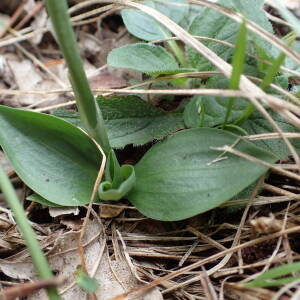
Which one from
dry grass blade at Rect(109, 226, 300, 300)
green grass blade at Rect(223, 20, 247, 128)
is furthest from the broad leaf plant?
dry grass blade at Rect(109, 226, 300, 300)

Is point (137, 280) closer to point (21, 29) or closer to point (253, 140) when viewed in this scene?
point (253, 140)

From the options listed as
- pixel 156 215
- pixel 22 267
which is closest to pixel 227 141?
pixel 156 215

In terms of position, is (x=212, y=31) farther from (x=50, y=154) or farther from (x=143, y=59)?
(x=50, y=154)

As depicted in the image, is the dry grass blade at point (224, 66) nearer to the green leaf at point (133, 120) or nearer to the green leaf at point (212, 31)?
the green leaf at point (212, 31)

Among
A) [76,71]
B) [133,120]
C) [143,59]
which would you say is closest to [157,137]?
[133,120]

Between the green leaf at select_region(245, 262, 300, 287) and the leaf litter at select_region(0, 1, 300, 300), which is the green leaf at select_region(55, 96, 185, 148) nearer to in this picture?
the leaf litter at select_region(0, 1, 300, 300)
